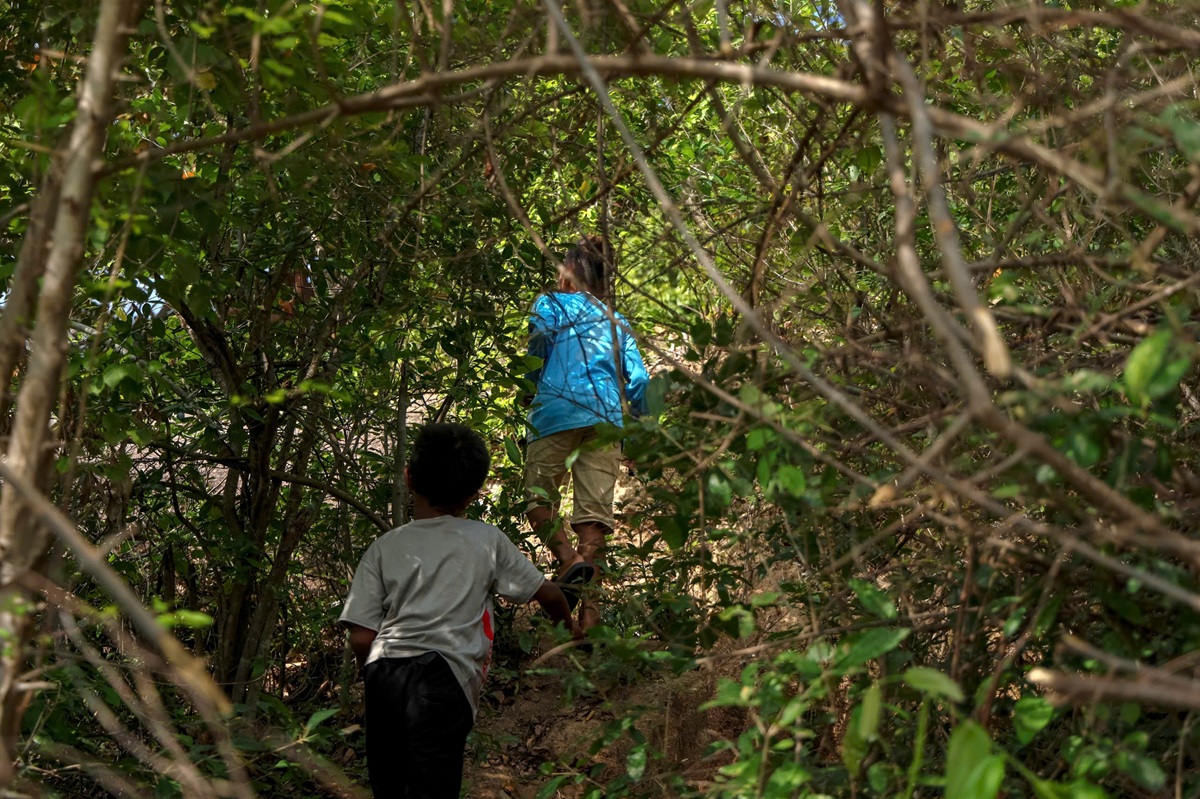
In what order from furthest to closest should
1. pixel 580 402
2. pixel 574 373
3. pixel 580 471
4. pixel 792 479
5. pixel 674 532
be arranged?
pixel 580 471 → pixel 574 373 → pixel 580 402 → pixel 674 532 → pixel 792 479

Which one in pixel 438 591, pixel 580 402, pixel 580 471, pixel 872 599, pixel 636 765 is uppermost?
pixel 580 402

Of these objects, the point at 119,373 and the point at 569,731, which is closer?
the point at 119,373

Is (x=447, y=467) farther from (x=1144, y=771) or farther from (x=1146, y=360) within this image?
(x=1146, y=360)

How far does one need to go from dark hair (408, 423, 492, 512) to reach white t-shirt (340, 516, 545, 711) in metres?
0.08

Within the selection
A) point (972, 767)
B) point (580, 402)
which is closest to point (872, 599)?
point (972, 767)

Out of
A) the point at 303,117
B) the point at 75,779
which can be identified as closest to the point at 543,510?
the point at 75,779

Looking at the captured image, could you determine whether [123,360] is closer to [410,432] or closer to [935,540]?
[410,432]

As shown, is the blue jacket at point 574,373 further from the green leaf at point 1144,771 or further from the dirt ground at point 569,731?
the green leaf at point 1144,771

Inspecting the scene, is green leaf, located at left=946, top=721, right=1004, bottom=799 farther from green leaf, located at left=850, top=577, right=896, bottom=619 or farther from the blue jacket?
the blue jacket

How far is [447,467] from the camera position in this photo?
11.7ft

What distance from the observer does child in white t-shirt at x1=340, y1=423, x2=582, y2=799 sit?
11.0ft

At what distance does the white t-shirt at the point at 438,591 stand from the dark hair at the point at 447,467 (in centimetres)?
8

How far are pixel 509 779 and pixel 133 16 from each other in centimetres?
308

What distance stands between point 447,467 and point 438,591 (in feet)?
1.21
